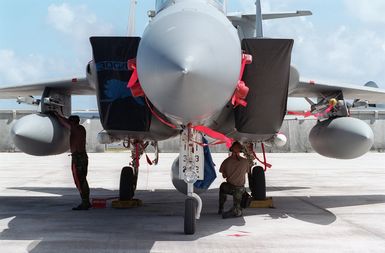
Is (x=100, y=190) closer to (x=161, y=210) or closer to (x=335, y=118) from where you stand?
(x=161, y=210)

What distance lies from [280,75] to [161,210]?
133 inches

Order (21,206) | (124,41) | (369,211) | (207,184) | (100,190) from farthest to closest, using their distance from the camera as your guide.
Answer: (100,190)
(21,206)
(369,211)
(207,184)
(124,41)

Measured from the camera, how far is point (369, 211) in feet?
29.1

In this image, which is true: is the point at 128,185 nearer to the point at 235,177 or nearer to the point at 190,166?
the point at 235,177

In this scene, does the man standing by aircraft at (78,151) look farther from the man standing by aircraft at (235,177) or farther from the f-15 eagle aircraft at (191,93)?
the man standing by aircraft at (235,177)

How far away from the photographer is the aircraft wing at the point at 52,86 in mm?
9266

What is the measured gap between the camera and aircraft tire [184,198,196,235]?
6.32 meters

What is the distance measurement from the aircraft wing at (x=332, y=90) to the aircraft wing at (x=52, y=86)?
3722 mm

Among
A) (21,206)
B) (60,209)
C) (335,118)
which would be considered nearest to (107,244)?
(60,209)

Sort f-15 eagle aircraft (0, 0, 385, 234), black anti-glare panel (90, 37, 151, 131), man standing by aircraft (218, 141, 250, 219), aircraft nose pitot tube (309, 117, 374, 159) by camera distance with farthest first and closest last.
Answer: aircraft nose pitot tube (309, 117, 374, 159) < man standing by aircraft (218, 141, 250, 219) < black anti-glare panel (90, 37, 151, 131) < f-15 eagle aircraft (0, 0, 385, 234)

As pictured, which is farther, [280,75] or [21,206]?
[21,206]

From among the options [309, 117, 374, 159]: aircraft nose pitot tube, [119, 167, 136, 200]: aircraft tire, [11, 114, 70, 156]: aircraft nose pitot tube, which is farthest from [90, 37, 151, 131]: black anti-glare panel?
[309, 117, 374, 159]: aircraft nose pitot tube

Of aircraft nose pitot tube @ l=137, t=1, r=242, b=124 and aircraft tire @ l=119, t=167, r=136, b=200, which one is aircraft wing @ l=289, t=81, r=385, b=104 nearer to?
aircraft tire @ l=119, t=167, r=136, b=200

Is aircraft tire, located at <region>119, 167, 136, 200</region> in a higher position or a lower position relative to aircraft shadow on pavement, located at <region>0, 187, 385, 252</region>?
higher
